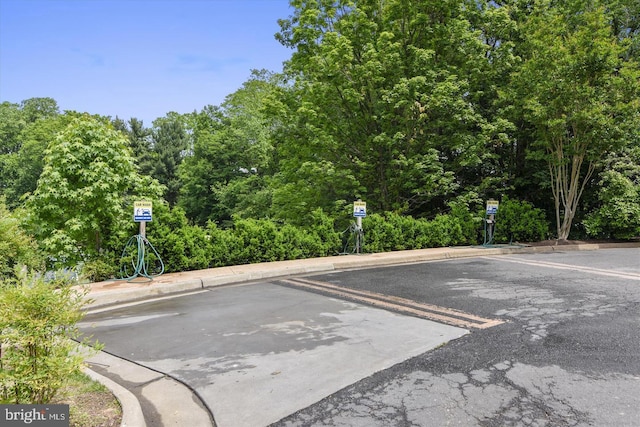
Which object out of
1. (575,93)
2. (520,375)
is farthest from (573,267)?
(520,375)

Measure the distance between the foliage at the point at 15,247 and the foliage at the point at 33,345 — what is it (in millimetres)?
6864

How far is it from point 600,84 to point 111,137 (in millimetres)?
15429

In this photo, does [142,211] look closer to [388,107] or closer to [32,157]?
[388,107]

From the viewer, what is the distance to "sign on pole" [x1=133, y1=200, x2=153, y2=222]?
26.5 feet

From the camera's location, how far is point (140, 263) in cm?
825

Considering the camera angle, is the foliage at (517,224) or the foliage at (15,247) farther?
the foliage at (517,224)

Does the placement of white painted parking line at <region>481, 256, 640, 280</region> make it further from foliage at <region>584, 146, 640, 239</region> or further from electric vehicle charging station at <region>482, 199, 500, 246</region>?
foliage at <region>584, 146, 640, 239</region>

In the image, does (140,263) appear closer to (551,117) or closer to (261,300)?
(261,300)

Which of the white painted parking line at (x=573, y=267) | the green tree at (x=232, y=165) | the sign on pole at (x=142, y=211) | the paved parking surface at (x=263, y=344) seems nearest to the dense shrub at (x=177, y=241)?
the sign on pole at (x=142, y=211)

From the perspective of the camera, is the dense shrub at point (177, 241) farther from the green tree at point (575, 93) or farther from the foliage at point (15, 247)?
the green tree at point (575, 93)

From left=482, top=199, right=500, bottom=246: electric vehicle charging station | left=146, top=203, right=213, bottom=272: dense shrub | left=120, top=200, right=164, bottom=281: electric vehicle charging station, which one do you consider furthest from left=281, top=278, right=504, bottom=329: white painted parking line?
left=482, top=199, right=500, bottom=246: electric vehicle charging station

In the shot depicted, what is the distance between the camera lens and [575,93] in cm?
1410

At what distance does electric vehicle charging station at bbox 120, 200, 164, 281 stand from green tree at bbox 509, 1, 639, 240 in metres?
13.4

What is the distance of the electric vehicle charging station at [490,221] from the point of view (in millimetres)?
14477
